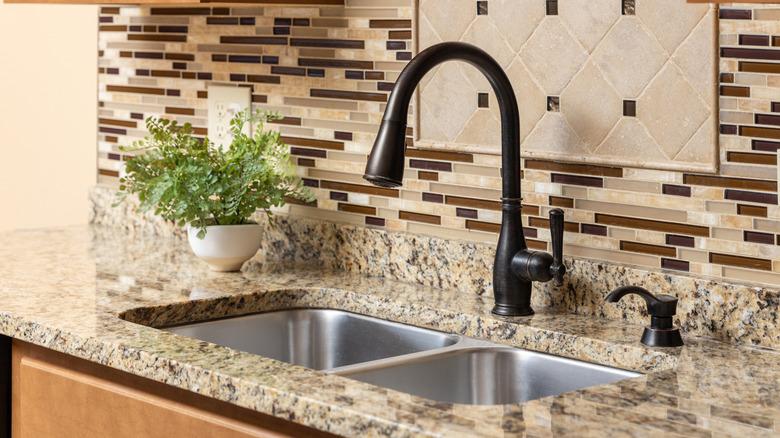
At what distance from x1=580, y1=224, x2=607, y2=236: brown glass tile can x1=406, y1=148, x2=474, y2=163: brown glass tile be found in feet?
0.82

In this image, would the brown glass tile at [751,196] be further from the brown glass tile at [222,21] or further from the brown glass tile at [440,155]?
the brown glass tile at [222,21]

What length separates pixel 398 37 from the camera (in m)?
2.08

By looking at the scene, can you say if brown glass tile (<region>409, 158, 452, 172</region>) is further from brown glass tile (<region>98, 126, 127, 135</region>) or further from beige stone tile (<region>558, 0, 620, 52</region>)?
brown glass tile (<region>98, 126, 127, 135</region>)

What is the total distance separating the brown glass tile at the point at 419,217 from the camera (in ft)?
6.75

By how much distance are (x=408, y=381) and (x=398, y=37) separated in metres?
0.66

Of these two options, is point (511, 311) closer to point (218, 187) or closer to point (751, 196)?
point (751, 196)

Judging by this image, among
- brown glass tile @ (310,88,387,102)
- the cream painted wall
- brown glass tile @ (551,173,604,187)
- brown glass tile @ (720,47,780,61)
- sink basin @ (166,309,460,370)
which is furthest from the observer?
the cream painted wall

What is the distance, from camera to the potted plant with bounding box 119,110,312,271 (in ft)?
6.95

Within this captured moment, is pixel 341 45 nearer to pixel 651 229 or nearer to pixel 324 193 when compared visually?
pixel 324 193

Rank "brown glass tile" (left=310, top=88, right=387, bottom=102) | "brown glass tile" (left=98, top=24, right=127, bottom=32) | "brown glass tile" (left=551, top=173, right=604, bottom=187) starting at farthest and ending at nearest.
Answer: "brown glass tile" (left=98, top=24, right=127, bottom=32) < "brown glass tile" (left=310, top=88, right=387, bottom=102) < "brown glass tile" (left=551, top=173, right=604, bottom=187)

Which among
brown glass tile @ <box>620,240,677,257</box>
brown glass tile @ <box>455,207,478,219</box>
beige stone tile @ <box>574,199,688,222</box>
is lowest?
brown glass tile @ <box>620,240,677,257</box>

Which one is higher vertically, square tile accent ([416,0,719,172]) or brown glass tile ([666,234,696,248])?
square tile accent ([416,0,719,172])

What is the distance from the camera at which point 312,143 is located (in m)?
2.28

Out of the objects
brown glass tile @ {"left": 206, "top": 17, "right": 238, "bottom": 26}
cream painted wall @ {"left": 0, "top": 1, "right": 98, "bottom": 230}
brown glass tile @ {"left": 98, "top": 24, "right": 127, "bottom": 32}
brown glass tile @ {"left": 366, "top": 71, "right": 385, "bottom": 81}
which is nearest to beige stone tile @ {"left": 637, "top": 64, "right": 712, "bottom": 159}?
brown glass tile @ {"left": 366, "top": 71, "right": 385, "bottom": 81}
